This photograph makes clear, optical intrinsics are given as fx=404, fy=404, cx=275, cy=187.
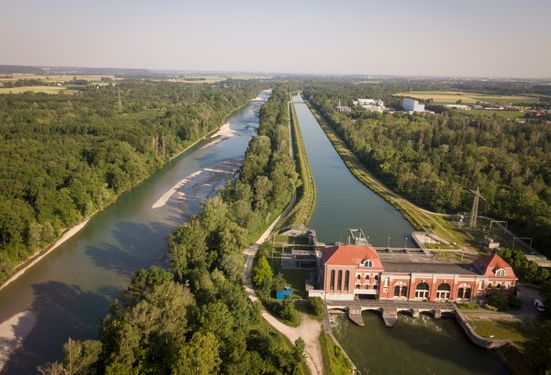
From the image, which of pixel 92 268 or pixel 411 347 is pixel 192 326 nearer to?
pixel 411 347

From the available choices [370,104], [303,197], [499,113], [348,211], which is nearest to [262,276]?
[348,211]

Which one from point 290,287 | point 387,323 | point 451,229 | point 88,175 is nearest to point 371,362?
point 387,323

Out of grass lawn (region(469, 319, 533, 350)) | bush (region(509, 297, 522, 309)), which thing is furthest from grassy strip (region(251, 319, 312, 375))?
bush (region(509, 297, 522, 309))

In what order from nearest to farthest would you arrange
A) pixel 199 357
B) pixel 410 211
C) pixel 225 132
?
pixel 199 357
pixel 410 211
pixel 225 132

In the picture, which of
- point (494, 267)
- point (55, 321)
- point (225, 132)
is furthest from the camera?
point (225, 132)

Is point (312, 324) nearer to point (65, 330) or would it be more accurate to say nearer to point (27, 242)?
point (65, 330)

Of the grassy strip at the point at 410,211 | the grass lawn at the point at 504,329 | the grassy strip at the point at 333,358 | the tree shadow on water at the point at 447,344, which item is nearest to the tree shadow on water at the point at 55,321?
the grassy strip at the point at 333,358

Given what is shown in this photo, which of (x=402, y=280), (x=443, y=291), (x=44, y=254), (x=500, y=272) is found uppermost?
(x=500, y=272)
